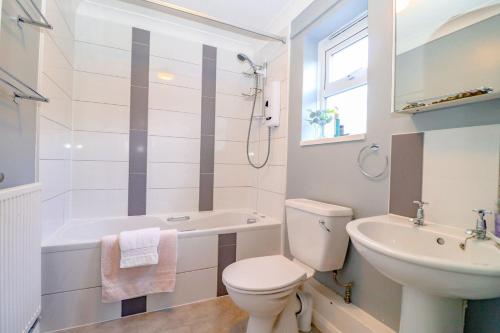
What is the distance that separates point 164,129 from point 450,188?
2177 millimetres

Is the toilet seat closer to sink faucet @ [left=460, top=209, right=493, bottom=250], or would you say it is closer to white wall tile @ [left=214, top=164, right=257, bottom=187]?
sink faucet @ [left=460, top=209, right=493, bottom=250]

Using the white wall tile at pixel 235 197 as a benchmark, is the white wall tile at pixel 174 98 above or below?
above

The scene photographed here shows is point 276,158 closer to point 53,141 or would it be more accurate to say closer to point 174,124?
point 174,124

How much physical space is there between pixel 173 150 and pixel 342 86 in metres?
1.63

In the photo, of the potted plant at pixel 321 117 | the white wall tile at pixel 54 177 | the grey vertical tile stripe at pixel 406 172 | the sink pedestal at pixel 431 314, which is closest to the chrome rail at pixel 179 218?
the white wall tile at pixel 54 177

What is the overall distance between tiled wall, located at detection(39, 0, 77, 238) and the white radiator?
0.39 metres

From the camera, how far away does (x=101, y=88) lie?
6.70ft

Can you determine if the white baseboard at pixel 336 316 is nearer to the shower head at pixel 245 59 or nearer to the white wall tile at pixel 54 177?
the white wall tile at pixel 54 177

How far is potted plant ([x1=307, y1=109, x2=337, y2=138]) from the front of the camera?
5.79ft

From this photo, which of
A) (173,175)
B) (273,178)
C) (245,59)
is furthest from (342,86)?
(173,175)

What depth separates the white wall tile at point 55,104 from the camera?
1.42 meters

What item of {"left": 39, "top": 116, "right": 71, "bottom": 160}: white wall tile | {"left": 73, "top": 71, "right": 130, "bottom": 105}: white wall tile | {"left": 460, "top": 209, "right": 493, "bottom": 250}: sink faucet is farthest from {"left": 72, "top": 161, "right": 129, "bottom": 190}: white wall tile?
{"left": 460, "top": 209, "right": 493, "bottom": 250}: sink faucet

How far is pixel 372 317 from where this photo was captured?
126cm

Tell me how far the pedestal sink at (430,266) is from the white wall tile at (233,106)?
6.12 ft
